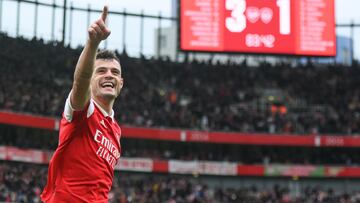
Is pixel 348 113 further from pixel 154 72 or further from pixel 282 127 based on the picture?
pixel 154 72

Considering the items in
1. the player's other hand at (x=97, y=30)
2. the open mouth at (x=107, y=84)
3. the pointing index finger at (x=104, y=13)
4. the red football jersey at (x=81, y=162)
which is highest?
the pointing index finger at (x=104, y=13)

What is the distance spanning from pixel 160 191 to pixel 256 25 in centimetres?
934

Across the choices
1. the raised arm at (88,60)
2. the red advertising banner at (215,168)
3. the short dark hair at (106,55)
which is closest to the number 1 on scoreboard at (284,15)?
the red advertising banner at (215,168)

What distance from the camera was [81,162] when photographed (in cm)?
472

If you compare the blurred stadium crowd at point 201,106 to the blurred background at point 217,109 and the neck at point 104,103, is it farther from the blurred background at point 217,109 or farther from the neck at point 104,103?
the neck at point 104,103

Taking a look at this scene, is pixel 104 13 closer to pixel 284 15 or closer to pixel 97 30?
pixel 97 30

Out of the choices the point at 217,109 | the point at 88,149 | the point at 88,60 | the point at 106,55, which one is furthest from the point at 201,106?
the point at 88,60

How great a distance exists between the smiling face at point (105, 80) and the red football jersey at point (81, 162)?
0.09 metres

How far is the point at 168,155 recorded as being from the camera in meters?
38.8

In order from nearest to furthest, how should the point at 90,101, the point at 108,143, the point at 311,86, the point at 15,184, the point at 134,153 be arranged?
1. the point at 90,101
2. the point at 108,143
3. the point at 15,184
4. the point at 134,153
5. the point at 311,86

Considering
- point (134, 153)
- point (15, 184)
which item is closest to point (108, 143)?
point (15, 184)

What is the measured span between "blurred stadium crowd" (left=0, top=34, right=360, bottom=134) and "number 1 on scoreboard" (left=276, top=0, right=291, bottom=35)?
7.52 m

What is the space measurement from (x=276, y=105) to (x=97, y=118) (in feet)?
124

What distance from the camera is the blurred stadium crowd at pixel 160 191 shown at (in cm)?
2606
